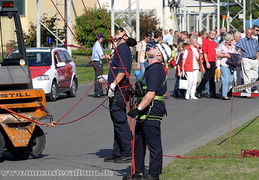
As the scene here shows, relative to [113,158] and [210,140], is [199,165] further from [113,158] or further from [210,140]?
[210,140]

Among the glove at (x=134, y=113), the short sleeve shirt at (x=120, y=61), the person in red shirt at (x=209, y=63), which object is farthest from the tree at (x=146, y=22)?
the glove at (x=134, y=113)

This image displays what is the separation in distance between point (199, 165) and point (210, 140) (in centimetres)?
264

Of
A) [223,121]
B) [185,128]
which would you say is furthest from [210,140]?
[223,121]

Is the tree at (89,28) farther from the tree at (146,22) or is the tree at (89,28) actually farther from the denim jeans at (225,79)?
the denim jeans at (225,79)

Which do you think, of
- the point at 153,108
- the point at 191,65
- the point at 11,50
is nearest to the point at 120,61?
the point at 153,108

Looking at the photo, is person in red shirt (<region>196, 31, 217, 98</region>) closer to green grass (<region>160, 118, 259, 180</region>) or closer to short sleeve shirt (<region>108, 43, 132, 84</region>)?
green grass (<region>160, 118, 259, 180</region>)

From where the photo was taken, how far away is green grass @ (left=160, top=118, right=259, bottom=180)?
8555 mm

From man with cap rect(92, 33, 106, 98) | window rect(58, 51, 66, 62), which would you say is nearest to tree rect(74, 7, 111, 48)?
window rect(58, 51, 66, 62)

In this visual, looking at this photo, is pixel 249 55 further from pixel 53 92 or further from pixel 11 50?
pixel 11 50

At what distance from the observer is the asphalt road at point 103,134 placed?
→ 31.6 feet

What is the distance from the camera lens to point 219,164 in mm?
9406

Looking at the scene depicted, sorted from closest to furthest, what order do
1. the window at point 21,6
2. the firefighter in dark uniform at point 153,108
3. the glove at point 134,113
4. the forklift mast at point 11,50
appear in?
the glove at point 134,113, the firefighter in dark uniform at point 153,108, the forklift mast at point 11,50, the window at point 21,6

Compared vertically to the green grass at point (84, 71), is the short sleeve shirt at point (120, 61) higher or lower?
higher

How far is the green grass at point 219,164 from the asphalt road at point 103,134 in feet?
1.19
